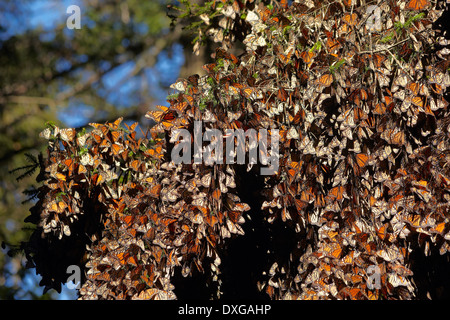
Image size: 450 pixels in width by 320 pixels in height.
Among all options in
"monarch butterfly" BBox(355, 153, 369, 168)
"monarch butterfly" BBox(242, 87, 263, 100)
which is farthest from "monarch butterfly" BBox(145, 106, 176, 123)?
"monarch butterfly" BBox(355, 153, 369, 168)

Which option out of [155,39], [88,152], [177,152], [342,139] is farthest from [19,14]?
[342,139]

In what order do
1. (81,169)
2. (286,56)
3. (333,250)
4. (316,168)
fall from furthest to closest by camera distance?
(81,169) < (286,56) < (316,168) < (333,250)

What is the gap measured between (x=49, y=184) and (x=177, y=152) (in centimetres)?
56

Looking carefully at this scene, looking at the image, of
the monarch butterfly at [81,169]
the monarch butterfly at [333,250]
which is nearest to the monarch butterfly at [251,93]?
the monarch butterfly at [333,250]

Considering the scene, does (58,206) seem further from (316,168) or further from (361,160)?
(361,160)

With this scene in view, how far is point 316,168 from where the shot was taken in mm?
1649

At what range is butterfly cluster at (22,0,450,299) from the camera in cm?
155

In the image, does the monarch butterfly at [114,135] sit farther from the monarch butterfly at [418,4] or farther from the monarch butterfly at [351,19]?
the monarch butterfly at [418,4]

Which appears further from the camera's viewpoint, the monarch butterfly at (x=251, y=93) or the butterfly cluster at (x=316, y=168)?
the monarch butterfly at (x=251, y=93)

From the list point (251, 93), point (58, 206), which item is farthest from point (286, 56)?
point (58, 206)

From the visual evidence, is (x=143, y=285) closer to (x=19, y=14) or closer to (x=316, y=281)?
(x=316, y=281)

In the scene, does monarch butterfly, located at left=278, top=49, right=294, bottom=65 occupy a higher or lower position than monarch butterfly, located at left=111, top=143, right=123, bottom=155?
higher

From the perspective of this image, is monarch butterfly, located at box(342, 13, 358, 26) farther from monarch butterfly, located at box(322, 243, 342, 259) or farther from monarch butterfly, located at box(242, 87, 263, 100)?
monarch butterfly, located at box(322, 243, 342, 259)

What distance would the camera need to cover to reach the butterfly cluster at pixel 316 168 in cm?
155
